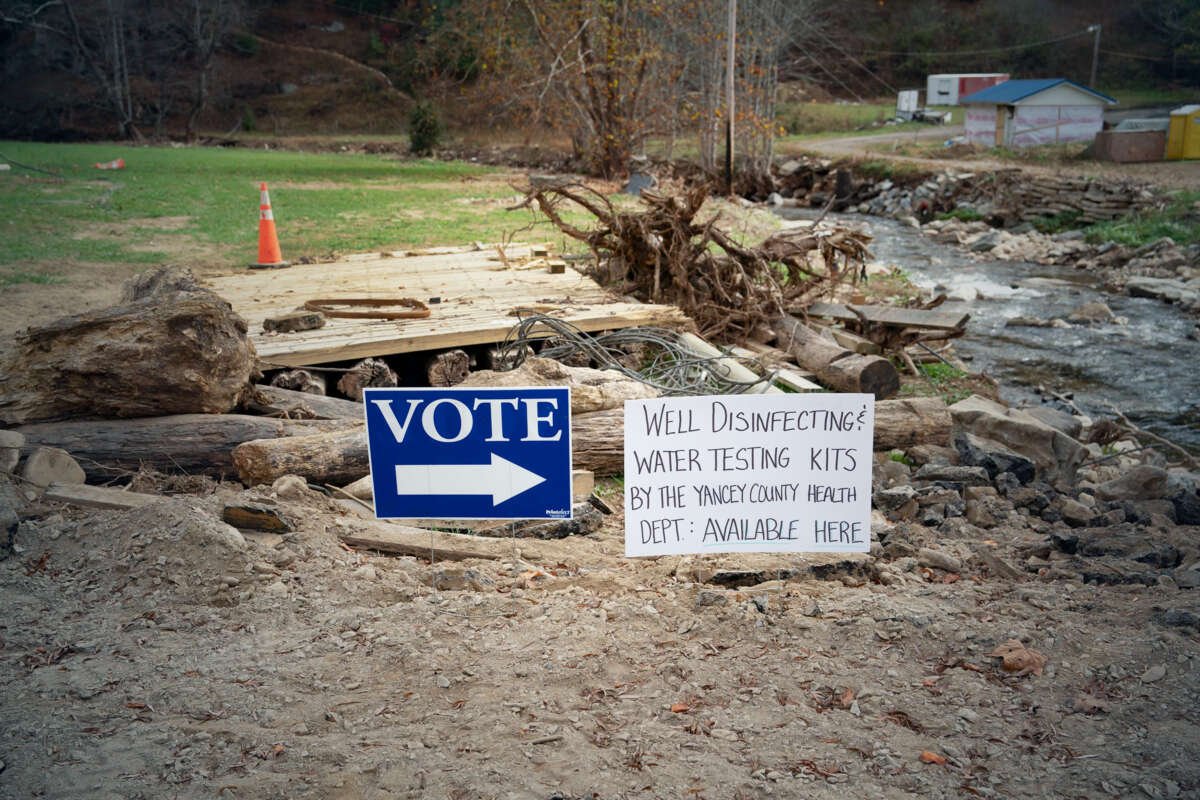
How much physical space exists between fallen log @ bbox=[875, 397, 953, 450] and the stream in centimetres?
278

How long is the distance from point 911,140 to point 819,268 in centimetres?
2150

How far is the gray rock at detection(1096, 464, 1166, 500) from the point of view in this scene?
19.7 feet

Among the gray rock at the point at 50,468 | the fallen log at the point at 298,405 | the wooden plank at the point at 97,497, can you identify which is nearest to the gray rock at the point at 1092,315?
the fallen log at the point at 298,405

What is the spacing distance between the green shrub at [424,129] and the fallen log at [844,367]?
2690 centimetres

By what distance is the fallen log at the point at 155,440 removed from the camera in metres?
5.13

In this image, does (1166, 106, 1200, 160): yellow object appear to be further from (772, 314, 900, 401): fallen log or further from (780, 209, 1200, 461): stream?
(772, 314, 900, 401): fallen log

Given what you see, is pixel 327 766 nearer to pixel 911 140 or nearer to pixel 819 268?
pixel 819 268

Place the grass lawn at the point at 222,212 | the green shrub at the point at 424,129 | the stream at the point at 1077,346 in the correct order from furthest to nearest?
the green shrub at the point at 424,129, the grass lawn at the point at 222,212, the stream at the point at 1077,346

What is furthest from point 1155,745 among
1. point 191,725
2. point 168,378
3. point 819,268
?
point 819,268

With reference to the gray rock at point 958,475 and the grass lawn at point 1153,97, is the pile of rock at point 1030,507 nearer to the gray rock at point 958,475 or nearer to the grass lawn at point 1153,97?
the gray rock at point 958,475

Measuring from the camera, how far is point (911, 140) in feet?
107

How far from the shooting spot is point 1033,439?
22.8ft

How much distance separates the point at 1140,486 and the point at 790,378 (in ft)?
8.67

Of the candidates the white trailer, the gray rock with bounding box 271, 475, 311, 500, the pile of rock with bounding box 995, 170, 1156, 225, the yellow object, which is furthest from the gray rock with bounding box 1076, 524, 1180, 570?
the white trailer
